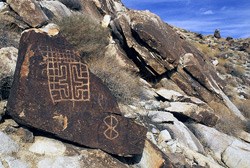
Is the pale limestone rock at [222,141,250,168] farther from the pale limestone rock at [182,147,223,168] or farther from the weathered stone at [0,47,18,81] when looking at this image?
the weathered stone at [0,47,18,81]

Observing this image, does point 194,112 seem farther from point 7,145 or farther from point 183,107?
point 7,145

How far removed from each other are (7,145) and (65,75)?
130 centimetres

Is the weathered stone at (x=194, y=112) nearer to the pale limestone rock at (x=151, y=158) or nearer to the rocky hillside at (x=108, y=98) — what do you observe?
the rocky hillside at (x=108, y=98)

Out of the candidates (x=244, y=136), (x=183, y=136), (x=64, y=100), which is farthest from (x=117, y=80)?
(x=244, y=136)

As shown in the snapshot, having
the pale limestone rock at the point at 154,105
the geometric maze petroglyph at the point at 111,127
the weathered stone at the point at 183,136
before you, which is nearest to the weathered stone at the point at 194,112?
the pale limestone rock at the point at 154,105

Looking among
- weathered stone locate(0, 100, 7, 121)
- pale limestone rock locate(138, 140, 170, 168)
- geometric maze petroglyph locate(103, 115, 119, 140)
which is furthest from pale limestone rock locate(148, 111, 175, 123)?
weathered stone locate(0, 100, 7, 121)

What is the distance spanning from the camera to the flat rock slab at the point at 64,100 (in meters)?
4.93

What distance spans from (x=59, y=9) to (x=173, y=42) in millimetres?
3735

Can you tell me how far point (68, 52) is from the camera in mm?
5527

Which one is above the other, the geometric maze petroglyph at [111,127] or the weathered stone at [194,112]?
the geometric maze petroglyph at [111,127]

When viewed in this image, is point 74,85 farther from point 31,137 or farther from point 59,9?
point 59,9

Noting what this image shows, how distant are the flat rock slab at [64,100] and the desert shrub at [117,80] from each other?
1.90 meters

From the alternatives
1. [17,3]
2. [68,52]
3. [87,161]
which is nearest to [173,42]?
[17,3]

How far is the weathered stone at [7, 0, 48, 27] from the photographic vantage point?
30.6ft
